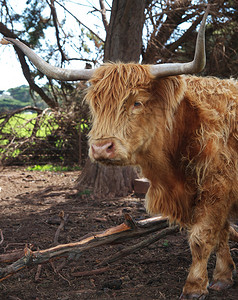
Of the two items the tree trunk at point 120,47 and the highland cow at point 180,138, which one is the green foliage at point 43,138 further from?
the highland cow at point 180,138

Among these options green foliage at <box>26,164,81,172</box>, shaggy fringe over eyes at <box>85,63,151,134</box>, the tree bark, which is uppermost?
the tree bark

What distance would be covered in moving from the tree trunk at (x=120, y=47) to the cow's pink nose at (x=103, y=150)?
147 inches

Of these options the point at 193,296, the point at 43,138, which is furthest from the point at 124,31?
the point at 43,138

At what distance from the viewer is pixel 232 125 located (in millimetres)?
2719

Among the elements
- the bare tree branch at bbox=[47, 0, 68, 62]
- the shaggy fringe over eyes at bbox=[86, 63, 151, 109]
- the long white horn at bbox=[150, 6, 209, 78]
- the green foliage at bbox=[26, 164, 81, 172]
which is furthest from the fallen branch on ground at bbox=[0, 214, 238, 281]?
the bare tree branch at bbox=[47, 0, 68, 62]

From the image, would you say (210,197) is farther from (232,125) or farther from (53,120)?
(53,120)

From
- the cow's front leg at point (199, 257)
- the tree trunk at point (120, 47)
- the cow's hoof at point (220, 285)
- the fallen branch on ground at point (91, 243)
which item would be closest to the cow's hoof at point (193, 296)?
the cow's front leg at point (199, 257)

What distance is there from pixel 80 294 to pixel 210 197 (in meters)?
1.21

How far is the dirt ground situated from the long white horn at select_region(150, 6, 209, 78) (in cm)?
162

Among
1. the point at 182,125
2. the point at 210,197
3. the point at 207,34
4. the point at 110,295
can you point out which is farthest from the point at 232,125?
the point at 207,34

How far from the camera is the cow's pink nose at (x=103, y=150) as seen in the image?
2.35 meters

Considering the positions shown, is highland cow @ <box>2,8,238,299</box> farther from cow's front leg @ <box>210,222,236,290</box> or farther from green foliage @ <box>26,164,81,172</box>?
green foliage @ <box>26,164,81,172</box>

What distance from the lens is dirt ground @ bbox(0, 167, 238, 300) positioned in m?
2.75

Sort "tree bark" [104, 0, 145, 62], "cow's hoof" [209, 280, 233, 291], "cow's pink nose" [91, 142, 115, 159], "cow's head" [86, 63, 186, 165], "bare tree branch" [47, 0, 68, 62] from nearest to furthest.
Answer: "cow's pink nose" [91, 142, 115, 159] < "cow's head" [86, 63, 186, 165] < "cow's hoof" [209, 280, 233, 291] < "tree bark" [104, 0, 145, 62] < "bare tree branch" [47, 0, 68, 62]
